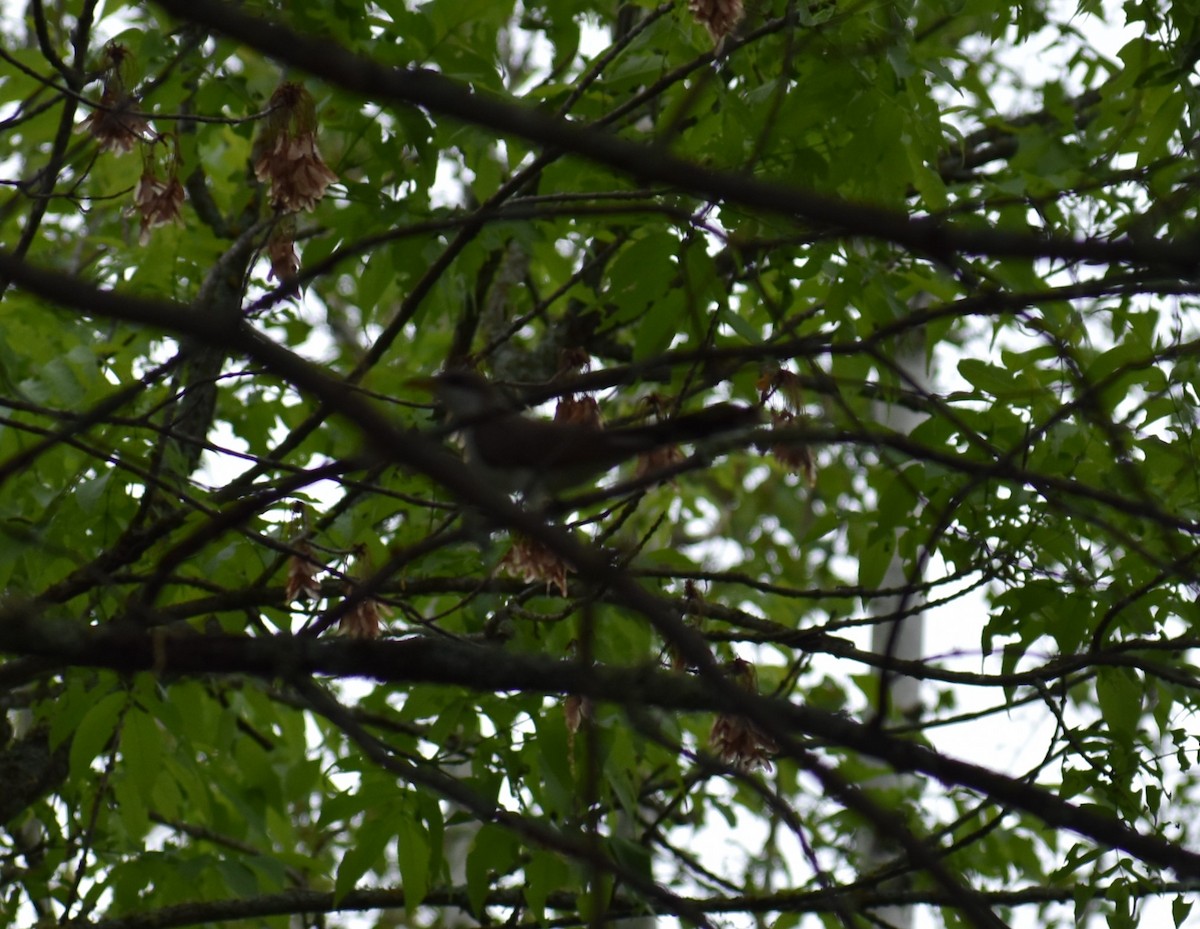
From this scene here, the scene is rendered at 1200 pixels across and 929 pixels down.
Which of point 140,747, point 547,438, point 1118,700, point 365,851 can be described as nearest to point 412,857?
point 365,851

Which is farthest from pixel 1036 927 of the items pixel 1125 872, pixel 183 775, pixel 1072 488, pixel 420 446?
pixel 420 446

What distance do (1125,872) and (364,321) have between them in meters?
2.16

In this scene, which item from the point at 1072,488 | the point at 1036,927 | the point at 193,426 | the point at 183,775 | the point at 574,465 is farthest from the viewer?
the point at 1036,927

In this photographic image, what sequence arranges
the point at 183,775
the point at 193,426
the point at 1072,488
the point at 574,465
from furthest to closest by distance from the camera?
1. the point at 193,426
2. the point at 183,775
3. the point at 574,465
4. the point at 1072,488

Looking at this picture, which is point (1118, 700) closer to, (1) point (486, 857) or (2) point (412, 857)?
(1) point (486, 857)

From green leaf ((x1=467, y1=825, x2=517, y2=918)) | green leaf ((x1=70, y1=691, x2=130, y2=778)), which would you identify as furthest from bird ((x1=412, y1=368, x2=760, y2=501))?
green leaf ((x1=70, y1=691, x2=130, y2=778))

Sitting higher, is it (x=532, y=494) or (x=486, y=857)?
(x=532, y=494)

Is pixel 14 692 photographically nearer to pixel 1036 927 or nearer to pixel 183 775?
pixel 183 775

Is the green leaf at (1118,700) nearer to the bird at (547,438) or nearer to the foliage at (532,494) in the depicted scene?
the foliage at (532,494)

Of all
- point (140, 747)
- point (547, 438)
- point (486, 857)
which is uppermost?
point (547, 438)

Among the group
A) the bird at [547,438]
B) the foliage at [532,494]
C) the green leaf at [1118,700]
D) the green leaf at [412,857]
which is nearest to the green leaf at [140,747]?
the foliage at [532,494]

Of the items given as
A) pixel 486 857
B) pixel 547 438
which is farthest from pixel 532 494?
pixel 486 857

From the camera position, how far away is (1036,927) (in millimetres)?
6297

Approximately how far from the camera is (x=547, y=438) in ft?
9.00
